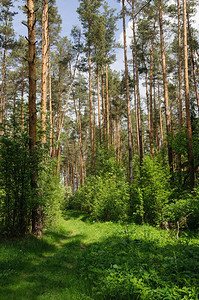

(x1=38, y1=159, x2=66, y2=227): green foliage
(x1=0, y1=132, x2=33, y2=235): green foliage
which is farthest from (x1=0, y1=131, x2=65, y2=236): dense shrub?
(x1=38, y1=159, x2=66, y2=227): green foliage

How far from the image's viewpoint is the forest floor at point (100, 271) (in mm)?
3535

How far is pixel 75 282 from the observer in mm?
4297

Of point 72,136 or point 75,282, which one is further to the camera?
point 72,136

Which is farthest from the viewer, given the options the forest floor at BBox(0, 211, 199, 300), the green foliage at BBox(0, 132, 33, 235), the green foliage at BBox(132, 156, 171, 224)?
the green foliage at BBox(132, 156, 171, 224)

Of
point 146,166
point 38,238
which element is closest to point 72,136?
point 146,166

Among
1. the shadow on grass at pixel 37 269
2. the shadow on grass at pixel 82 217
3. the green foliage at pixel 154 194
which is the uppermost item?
the green foliage at pixel 154 194

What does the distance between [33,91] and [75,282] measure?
21.4 ft

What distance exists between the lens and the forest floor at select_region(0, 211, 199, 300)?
354 centimetres

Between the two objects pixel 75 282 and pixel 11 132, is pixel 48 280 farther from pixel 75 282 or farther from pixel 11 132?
pixel 11 132

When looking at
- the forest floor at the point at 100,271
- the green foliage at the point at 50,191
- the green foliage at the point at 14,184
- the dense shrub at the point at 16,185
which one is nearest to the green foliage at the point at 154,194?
the forest floor at the point at 100,271

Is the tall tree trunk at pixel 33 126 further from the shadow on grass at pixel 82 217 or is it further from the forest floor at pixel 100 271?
the shadow on grass at pixel 82 217

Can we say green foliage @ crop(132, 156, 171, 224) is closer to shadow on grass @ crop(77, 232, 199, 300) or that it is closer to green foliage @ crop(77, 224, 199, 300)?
green foliage @ crop(77, 224, 199, 300)

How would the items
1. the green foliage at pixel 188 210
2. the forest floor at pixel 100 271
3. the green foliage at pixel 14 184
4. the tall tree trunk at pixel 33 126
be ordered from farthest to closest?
the green foliage at pixel 188 210 < the tall tree trunk at pixel 33 126 < the green foliage at pixel 14 184 < the forest floor at pixel 100 271

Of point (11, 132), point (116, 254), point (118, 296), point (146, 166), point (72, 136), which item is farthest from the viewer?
point (72, 136)
